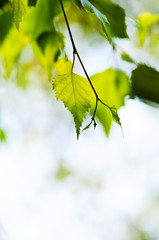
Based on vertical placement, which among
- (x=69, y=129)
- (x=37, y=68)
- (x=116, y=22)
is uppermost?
(x=116, y=22)

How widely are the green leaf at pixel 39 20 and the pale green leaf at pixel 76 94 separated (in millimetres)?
184

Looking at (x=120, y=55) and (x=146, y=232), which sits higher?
(x=120, y=55)

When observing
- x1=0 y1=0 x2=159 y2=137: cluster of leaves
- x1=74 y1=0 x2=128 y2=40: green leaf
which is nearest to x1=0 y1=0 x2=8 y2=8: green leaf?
x1=0 y1=0 x2=159 y2=137: cluster of leaves

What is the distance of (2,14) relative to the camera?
1.58ft

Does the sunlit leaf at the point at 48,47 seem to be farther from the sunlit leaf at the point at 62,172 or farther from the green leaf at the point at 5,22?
the sunlit leaf at the point at 62,172

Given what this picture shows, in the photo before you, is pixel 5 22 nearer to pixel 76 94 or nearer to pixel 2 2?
pixel 2 2

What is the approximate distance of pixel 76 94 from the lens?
1.00ft

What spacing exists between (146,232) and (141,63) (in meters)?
3.75

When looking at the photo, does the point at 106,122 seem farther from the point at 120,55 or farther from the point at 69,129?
the point at 69,129

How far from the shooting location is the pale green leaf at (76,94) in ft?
0.99

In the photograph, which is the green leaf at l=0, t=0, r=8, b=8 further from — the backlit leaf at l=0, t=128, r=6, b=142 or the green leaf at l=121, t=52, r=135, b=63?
the backlit leaf at l=0, t=128, r=6, b=142

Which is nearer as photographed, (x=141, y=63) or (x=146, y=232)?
(x=141, y=63)

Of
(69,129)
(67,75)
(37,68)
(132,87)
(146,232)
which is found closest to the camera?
(67,75)

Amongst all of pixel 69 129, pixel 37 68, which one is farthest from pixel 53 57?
pixel 69 129
